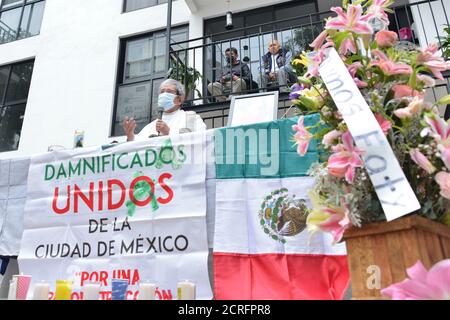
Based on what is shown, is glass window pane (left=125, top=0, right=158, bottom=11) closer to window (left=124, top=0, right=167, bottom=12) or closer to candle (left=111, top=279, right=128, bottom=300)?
window (left=124, top=0, right=167, bottom=12)

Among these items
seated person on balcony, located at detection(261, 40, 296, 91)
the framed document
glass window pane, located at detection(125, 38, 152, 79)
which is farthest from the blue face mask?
glass window pane, located at detection(125, 38, 152, 79)

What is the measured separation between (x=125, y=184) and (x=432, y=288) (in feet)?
6.53

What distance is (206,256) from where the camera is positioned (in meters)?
2.15

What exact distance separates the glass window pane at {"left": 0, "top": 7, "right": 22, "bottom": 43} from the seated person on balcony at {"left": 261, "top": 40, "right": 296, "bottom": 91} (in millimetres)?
5766

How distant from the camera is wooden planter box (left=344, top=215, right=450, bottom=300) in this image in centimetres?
116

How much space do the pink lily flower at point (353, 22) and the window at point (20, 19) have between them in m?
7.48

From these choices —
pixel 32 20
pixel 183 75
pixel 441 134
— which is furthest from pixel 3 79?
pixel 441 134

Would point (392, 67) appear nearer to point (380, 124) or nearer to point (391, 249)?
point (380, 124)

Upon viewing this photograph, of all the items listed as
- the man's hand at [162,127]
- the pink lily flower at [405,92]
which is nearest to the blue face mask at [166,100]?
the man's hand at [162,127]

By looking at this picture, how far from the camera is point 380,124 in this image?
132cm

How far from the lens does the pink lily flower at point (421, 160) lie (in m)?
1.21

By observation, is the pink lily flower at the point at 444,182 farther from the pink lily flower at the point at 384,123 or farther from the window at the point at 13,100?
the window at the point at 13,100

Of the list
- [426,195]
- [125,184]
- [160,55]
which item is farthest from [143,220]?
[160,55]

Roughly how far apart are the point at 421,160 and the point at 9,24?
29.3ft
